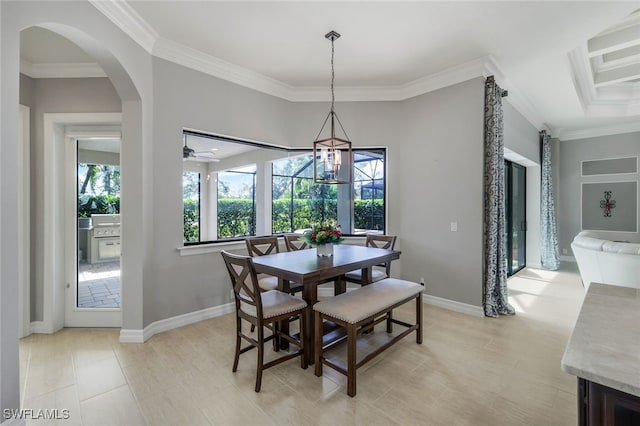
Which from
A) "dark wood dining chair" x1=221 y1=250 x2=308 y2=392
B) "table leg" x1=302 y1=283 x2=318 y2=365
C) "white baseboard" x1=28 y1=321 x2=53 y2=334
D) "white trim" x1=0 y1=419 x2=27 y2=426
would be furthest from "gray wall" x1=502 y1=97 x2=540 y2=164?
"white baseboard" x1=28 y1=321 x2=53 y2=334

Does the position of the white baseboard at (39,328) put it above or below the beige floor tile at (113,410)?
above

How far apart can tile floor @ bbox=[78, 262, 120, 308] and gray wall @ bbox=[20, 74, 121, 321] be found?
34cm

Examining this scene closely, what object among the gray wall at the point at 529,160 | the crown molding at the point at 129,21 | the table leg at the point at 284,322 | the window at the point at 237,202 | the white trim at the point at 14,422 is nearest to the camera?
the white trim at the point at 14,422

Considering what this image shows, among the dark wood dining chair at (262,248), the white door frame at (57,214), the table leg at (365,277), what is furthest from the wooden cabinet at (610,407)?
the white door frame at (57,214)

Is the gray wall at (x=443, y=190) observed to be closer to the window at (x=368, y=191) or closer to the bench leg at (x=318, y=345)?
the window at (x=368, y=191)

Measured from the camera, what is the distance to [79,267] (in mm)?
3279

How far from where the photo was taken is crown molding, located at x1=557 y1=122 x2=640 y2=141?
20.5 ft

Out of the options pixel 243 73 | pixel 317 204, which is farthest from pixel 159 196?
pixel 317 204

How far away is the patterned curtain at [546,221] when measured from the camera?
6.30 meters

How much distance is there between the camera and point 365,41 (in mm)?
3141

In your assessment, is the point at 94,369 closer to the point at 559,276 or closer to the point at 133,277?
the point at 133,277

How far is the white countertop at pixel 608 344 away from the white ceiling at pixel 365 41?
2612 mm

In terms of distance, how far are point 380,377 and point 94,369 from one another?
2401 millimetres

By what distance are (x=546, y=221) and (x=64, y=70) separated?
8.58m
